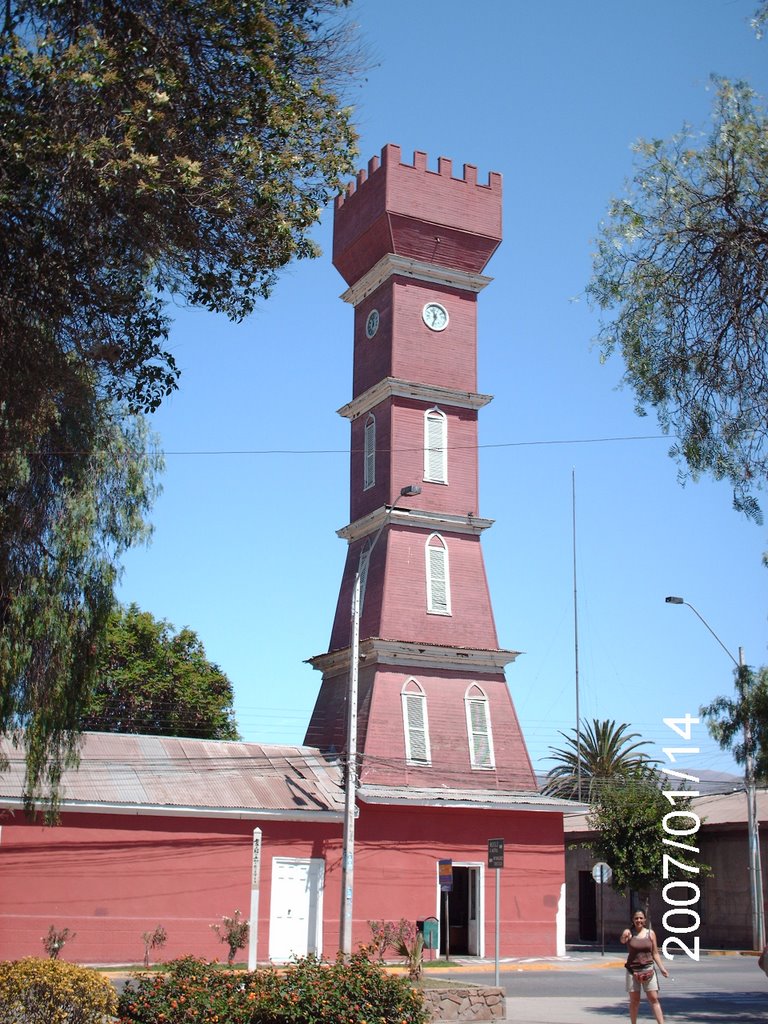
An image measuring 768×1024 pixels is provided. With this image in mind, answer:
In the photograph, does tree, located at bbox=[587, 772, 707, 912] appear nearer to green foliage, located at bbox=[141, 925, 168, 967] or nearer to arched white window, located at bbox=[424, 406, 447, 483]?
arched white window, located at bbox=[424, 406, 447, 483]

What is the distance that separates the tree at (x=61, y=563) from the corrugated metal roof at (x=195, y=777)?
27.7ft

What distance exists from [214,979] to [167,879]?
1515 centimetres

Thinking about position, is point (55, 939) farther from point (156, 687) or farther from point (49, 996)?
point (156, 687)

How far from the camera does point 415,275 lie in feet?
112

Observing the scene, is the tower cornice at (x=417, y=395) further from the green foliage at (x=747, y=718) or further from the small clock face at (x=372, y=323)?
the green foliage at (x=747, y=718)

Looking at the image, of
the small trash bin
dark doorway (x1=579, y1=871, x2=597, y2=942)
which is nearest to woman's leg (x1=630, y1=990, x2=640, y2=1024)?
the small trash bin

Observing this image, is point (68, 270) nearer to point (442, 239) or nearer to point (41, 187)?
point (41, 187)

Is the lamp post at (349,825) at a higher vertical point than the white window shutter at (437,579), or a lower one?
lower

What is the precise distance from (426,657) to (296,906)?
7490mm

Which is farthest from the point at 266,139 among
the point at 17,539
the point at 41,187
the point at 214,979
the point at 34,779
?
the point at 34,779

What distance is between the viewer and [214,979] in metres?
12.2

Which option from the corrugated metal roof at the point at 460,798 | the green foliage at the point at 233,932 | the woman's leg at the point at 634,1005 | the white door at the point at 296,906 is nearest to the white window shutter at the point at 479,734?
the corrugated metal roof at the point at 460,798

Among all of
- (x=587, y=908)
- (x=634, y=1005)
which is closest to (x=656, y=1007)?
(x=634, y=1005)

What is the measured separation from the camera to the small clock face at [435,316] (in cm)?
3428
